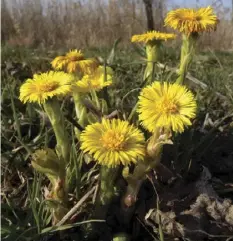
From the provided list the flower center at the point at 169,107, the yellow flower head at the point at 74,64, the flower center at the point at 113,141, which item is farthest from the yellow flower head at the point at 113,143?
the yellow flower head at the point at 74,64

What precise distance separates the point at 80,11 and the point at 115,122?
794 centimetres

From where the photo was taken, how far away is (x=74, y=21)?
28.4ft

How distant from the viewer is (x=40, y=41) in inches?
330

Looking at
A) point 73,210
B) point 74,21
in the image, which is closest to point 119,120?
point 73,210

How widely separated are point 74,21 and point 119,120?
307 inches

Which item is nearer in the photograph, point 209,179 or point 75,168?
point 75,168

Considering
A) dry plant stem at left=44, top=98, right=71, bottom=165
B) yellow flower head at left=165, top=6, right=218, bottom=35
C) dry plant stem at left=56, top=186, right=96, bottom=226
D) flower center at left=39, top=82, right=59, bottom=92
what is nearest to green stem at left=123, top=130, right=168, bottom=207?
Result: dry plant stem at left=56, top=186, right=96, bottom=226

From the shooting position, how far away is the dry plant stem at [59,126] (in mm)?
1266

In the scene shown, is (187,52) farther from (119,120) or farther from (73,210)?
(73,210)

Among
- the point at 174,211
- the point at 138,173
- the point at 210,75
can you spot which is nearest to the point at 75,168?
the point at 138,173

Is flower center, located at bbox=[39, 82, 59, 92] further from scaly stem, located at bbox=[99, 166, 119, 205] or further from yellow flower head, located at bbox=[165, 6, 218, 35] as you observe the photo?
yellow flower head, located at bbox=[165, 6, 218, 35]

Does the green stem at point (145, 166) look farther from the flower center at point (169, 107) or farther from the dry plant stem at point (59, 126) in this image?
the dry plant stem at point (59, 126)

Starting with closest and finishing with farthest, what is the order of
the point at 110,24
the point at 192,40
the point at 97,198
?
the point at 97,198
the point at 192,40
the point at 110,24

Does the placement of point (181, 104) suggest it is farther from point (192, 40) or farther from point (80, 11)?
point (80, 11)
